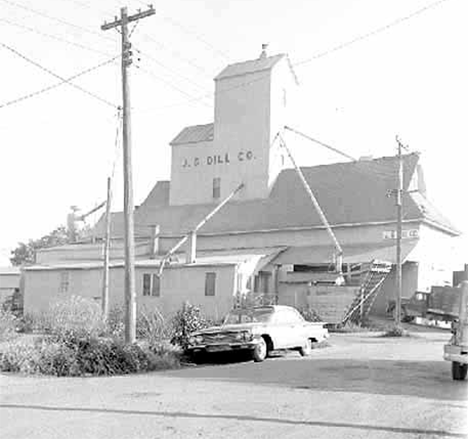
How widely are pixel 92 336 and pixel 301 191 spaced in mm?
32875

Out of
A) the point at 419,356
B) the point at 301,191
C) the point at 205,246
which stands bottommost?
the point at 419,356

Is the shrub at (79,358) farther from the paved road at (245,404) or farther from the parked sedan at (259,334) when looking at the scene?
the parked sedan at (259,334)

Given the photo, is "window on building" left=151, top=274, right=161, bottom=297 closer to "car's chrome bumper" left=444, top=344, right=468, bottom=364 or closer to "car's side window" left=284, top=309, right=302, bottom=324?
"car's side window" left=284, top=309, right=302, bottom=324

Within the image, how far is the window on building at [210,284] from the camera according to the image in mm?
41938

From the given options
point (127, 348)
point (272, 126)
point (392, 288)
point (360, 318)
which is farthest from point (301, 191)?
point (127, 348)

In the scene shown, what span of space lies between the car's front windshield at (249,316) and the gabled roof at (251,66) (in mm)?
30146

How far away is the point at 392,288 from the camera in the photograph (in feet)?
147

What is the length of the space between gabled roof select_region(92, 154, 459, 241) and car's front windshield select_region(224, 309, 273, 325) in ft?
79.3

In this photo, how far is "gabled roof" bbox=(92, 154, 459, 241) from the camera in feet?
153

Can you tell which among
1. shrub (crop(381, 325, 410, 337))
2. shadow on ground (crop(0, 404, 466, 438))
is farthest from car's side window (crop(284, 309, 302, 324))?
shrub (crop(381, 325, 410, 337))

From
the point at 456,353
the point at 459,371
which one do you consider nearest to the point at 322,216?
the point at 459,371

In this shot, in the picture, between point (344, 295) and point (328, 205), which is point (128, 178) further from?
point (328, 205)

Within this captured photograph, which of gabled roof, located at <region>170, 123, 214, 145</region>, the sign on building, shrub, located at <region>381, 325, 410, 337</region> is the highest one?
gabled roof, located at <region>170, 123, 214, 145</region>

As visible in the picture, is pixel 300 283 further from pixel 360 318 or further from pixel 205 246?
pixel 205 246
